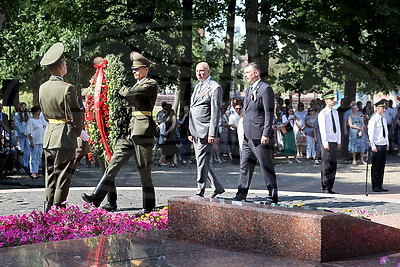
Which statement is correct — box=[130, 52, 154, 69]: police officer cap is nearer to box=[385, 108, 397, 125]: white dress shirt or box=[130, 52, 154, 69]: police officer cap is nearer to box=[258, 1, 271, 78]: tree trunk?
box=[258, 1, 271, 78]: tree trunk

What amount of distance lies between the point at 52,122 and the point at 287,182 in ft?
26.9

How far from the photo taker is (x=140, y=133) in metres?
9.80

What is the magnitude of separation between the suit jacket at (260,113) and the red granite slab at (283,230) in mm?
4219

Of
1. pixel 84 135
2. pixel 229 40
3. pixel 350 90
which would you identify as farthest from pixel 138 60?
pixel 229 40

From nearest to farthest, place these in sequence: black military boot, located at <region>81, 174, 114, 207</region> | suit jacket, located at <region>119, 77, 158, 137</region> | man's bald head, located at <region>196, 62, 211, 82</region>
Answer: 1. suit jacket, located at <region>119, 77, 158, 137</region>
2. black military boot, located at <region>81, 174, 114, 207</region>
3. man's bald head, located at <region>196, 62, 211, 82</region>

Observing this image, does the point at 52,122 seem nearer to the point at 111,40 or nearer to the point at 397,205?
the point at 397,205

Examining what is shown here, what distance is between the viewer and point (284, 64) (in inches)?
1192

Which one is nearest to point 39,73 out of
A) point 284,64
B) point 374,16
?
point 284,64

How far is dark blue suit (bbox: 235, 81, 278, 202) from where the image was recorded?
10648 mm

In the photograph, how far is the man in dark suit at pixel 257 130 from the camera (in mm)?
10641

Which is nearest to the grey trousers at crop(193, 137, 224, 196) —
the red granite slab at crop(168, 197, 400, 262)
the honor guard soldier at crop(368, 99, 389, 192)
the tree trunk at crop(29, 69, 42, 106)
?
the red granite slab at crop(168, 197, 400, 262)

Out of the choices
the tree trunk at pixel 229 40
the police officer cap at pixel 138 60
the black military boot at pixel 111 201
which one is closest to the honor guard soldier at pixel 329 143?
the black military boot at pixel 111 201

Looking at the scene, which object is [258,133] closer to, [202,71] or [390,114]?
[202,71]

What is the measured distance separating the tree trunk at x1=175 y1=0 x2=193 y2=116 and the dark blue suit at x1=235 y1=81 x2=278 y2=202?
15.6 metres
